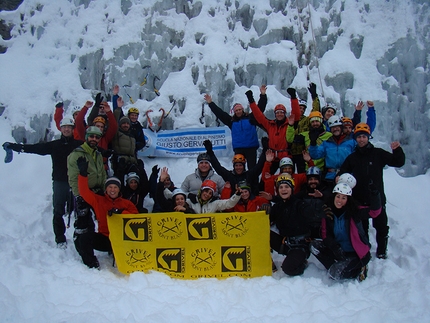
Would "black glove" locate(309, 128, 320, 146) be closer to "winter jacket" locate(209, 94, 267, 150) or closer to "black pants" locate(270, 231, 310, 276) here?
"winter jacket" locate(209, 94, 267, 150)

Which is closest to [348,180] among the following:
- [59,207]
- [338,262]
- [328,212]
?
[328,212]

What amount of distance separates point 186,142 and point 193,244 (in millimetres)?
3816

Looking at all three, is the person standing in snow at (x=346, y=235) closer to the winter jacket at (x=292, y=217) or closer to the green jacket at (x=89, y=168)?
the winter jacket at (x=292, y=217)

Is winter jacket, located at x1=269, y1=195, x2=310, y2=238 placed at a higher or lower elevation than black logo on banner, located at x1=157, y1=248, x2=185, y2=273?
higher

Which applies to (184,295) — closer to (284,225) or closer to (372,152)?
(284,225)

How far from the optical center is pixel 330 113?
685 centimetres

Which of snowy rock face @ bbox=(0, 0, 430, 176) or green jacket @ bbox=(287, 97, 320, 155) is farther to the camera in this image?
snowy rock face @ bbox=(0, 0, 430, 176)

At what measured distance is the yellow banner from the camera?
4.73 m

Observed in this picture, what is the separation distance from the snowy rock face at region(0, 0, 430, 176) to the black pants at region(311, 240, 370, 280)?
4.52 metres

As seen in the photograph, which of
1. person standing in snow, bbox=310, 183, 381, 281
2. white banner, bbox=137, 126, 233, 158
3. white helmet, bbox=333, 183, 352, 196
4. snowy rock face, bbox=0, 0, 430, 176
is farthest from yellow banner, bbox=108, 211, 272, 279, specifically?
snowy rock face, bbox=0, 0, 430, 176

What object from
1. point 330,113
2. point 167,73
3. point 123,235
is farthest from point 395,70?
point 123,235

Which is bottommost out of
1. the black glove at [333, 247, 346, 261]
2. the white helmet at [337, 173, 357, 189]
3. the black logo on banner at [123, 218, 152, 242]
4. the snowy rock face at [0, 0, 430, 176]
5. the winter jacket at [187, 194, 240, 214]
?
the black glove at [333, 247, 346, 261]

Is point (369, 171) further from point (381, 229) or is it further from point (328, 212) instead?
point (328, 212)

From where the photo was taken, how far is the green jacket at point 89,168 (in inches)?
201
